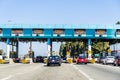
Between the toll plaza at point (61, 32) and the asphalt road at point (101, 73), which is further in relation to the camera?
the toll plaza at point (61, 32)

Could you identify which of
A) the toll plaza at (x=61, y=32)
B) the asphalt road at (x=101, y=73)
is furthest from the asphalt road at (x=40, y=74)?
the toll plaza at (x=61, y=32)

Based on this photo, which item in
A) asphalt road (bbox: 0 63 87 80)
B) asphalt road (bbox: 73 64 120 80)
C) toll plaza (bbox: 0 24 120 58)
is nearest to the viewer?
asphalt road (bbox: 0 63 87 80)

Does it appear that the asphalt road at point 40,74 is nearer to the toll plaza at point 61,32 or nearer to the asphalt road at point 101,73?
the asphalt road at point 101,73

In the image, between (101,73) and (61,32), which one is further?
(61,32)

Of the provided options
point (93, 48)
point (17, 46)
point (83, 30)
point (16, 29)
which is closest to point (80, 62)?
point (83, 30)

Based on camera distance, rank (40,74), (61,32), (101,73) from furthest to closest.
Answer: (61,32), (101,73), (40,74)

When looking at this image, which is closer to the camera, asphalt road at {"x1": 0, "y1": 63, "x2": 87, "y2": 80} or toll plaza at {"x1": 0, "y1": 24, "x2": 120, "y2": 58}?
asphalt road at {"x1": 0, "y1": 63, "x2": 87, "y2": 80}

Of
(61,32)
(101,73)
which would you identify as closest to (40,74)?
(101,73)

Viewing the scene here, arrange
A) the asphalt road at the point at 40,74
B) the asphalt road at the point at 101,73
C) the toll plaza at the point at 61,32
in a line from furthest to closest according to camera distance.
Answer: the toll plaza at the point at 61,32, the asphalt road at the point at 101,73, the asphalt road at the point at 40,74

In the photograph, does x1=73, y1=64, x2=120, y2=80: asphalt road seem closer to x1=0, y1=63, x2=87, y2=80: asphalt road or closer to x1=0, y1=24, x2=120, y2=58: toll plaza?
x1=0, y1=63, x2=87, y2=80: asphalt road

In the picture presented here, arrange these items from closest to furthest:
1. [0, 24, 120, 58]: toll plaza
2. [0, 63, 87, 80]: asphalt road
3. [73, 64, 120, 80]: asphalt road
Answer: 1. [0, 63, 87, 80]: asphalt road
2. [73, 64, 120, 80]: asphalt road
3. [0, 24, 120, 58]: toll plaza

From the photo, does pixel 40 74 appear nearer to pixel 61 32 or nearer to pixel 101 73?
pixel 101 73

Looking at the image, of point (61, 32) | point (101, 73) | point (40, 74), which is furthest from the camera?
point (61, 32)

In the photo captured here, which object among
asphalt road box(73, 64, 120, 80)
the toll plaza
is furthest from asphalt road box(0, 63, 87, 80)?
the toll plaza
